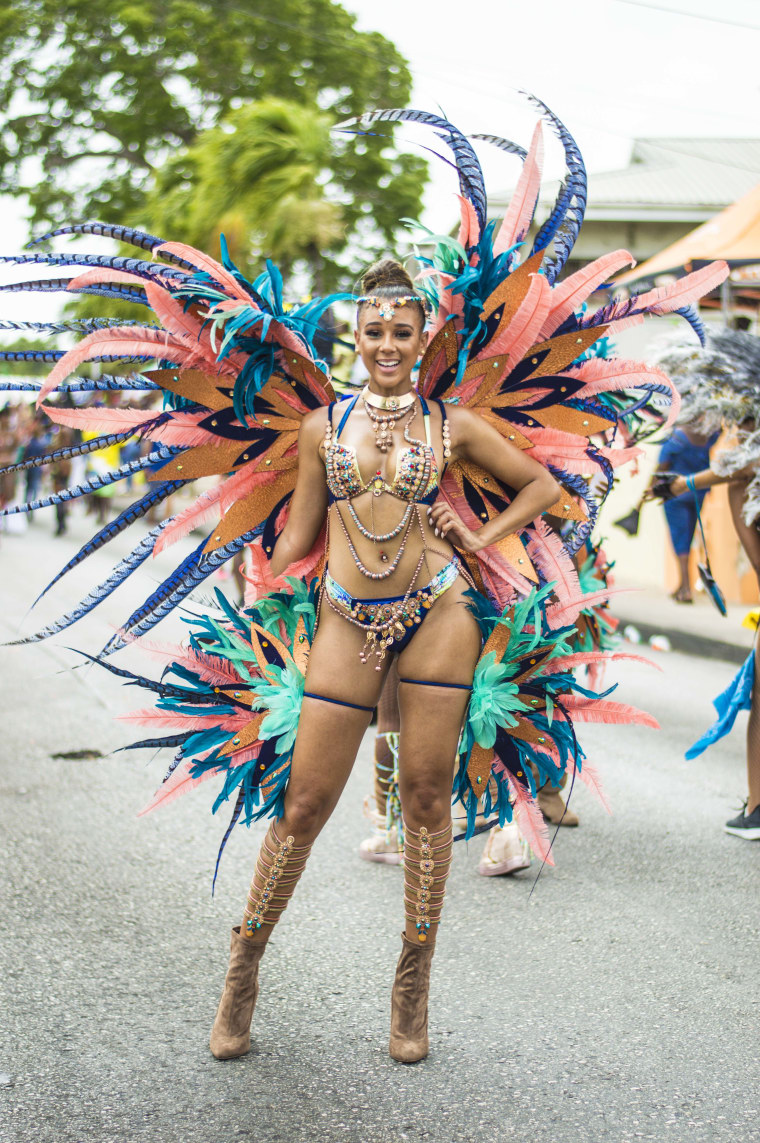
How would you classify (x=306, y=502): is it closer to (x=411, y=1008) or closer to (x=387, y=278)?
(x=387, y=278)

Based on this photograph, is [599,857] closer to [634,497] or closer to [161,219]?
[634,497]

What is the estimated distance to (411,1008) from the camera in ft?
9.09

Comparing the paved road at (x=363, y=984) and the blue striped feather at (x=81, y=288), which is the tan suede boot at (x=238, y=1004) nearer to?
the paved road at (x=363, y=984)

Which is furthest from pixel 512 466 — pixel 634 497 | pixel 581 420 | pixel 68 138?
pixel 68 138

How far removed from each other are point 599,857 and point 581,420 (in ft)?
6.74

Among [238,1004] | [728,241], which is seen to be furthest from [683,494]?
[728,241]

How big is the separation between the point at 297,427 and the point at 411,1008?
154 centimetres

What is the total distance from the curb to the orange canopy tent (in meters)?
3.18

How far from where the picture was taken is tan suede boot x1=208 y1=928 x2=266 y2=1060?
276 cm

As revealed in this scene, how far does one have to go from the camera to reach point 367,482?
2.75 m

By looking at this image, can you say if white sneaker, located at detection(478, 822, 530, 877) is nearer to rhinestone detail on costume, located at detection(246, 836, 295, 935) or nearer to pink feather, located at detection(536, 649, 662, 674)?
pink feather, located at detection(536, 649, 662, 674)

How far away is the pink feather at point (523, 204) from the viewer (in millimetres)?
2969

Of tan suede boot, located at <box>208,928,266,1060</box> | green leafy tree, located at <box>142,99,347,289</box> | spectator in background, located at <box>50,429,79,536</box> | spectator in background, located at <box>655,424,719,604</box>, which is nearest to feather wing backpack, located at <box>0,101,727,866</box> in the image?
tan suede boot, located at <box>208,928,266,1060</box>

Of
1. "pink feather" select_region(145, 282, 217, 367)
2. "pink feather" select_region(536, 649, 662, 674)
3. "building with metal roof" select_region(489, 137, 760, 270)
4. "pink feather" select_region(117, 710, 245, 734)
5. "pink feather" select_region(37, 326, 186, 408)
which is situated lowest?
"pink feather" select_region(117, 710, 245, 734)
